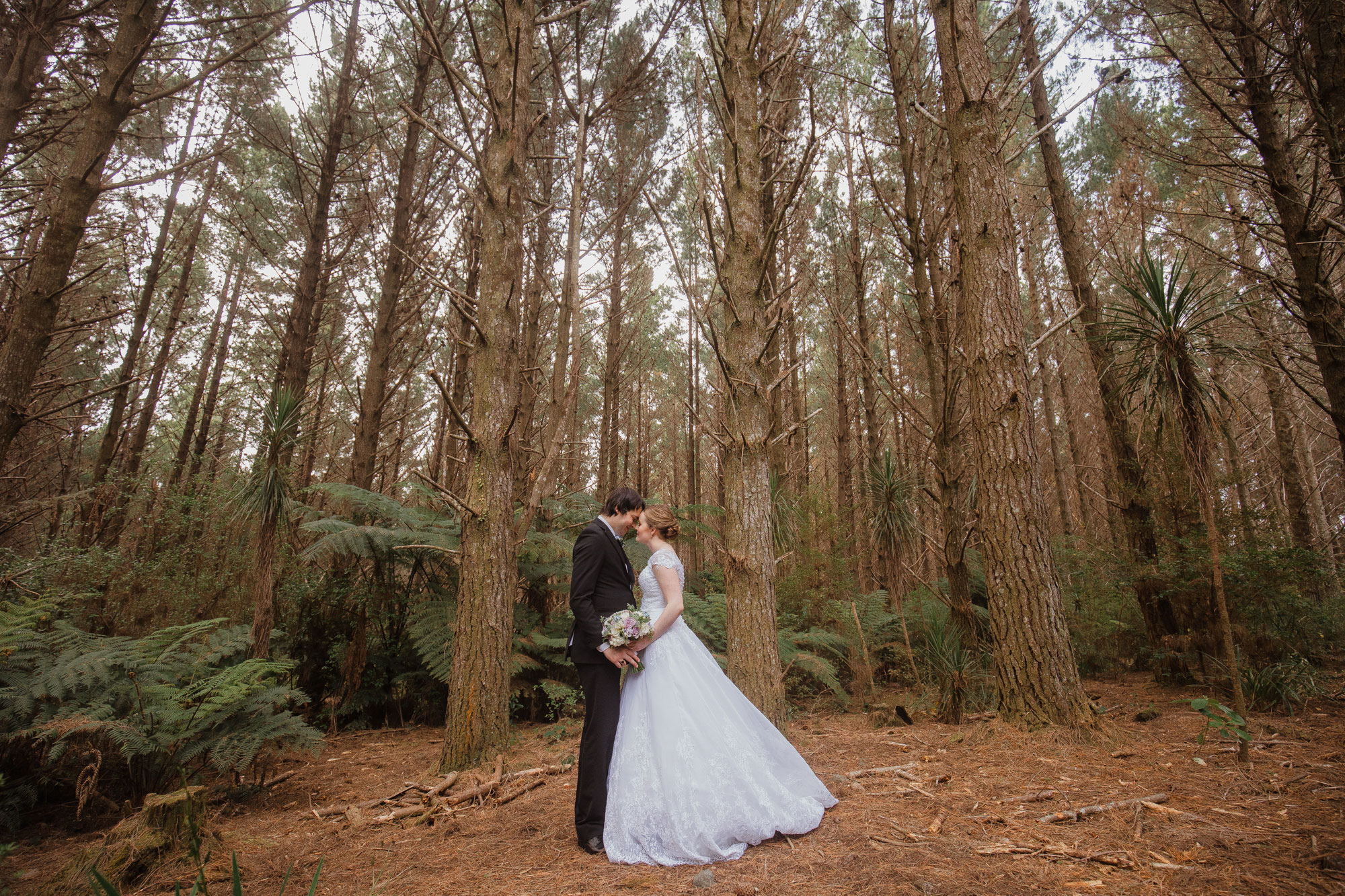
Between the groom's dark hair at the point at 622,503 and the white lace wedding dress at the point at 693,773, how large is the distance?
38 centimetres

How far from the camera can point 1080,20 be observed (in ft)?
12.6

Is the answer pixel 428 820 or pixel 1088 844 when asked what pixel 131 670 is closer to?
pixel 428 820

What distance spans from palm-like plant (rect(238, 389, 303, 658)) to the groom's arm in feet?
10.5

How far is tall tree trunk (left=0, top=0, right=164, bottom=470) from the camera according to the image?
355cm

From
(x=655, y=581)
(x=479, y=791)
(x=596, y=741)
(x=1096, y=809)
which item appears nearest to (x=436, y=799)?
(x=479, y=791)

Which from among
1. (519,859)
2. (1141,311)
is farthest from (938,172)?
(519,859)

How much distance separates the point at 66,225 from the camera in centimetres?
375

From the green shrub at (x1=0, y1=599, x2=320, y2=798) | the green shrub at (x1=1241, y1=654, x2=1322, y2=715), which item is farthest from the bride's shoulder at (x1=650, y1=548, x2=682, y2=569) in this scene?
the green shrub at (x1=1241, y1=654, x2=1322, y2=715)

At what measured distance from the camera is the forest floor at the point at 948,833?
6.94ft

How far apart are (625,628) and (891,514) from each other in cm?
601

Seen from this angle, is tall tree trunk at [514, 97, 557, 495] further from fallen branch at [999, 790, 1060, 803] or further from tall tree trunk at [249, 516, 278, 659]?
fallen branch at [999, 790, 1060, 803]

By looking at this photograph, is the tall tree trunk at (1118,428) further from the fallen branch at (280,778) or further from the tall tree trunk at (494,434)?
the fallen branch at (280,778)

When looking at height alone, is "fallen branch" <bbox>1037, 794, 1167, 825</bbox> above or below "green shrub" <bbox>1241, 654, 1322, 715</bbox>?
below

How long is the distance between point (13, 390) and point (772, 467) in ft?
23.0
